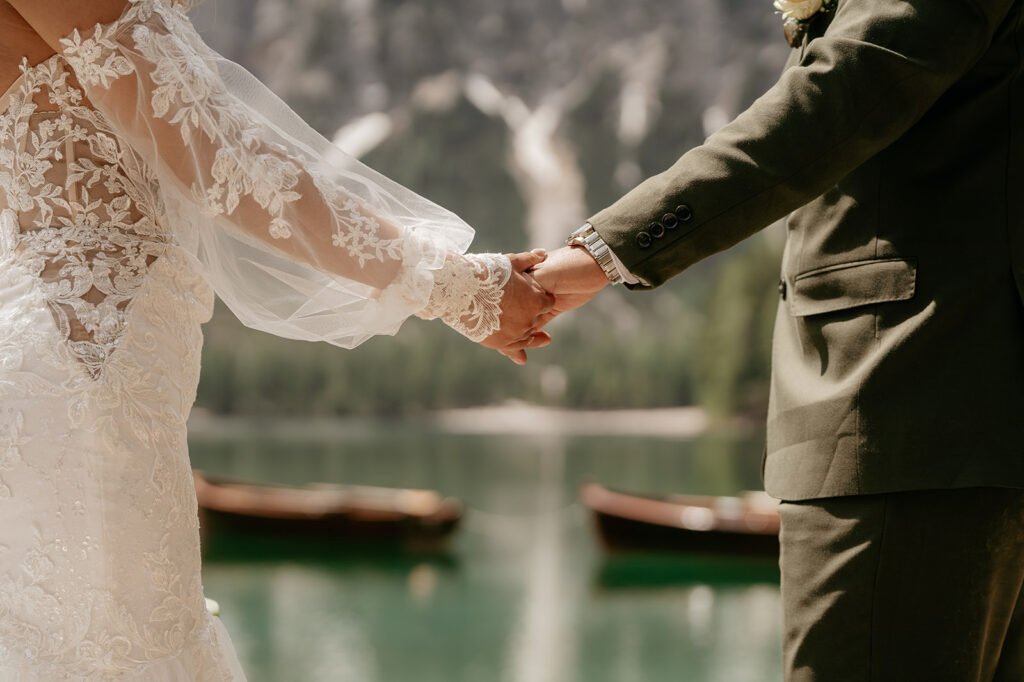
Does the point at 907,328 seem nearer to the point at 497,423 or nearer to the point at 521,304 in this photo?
the point at 521,304

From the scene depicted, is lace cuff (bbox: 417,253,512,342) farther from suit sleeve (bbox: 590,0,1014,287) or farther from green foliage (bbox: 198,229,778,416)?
green foliage (bbox: 198,229,778,416)

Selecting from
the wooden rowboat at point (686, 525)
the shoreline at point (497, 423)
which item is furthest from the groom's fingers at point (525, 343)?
the shoreline at point (497, 423)

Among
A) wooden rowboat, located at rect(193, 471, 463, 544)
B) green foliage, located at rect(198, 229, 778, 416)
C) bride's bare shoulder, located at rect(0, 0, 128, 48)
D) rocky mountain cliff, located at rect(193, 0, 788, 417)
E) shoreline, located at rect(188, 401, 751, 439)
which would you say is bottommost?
wooden rowboat, located at rect(193, 471, 463, 544)

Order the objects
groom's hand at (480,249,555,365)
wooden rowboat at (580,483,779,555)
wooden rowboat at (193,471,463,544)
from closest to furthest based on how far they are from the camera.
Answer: groom's hand at (480,249,555,365) < wooden rowboat at (580,483,779,555) < wooden rowboat at (193,471,463,544)

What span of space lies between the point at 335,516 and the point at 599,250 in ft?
22.5

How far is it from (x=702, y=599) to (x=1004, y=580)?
6.22 metres

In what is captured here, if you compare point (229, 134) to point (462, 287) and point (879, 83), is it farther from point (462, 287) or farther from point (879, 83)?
point (879, 83)

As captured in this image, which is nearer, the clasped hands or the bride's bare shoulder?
the bride's bare shoulder

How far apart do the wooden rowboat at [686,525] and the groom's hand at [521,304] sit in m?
5.86

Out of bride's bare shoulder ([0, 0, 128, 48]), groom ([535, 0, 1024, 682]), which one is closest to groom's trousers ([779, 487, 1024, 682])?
groom ([535, 0, 1024, 682])

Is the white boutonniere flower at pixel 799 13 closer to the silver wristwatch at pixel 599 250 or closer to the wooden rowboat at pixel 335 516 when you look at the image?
the silver wristwatch at pixel 599 250

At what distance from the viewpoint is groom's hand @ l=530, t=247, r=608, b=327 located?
4.66 feet

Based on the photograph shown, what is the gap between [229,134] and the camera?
1.24m

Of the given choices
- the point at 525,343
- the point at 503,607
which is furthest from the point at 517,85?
Answer: the point at 525,343
